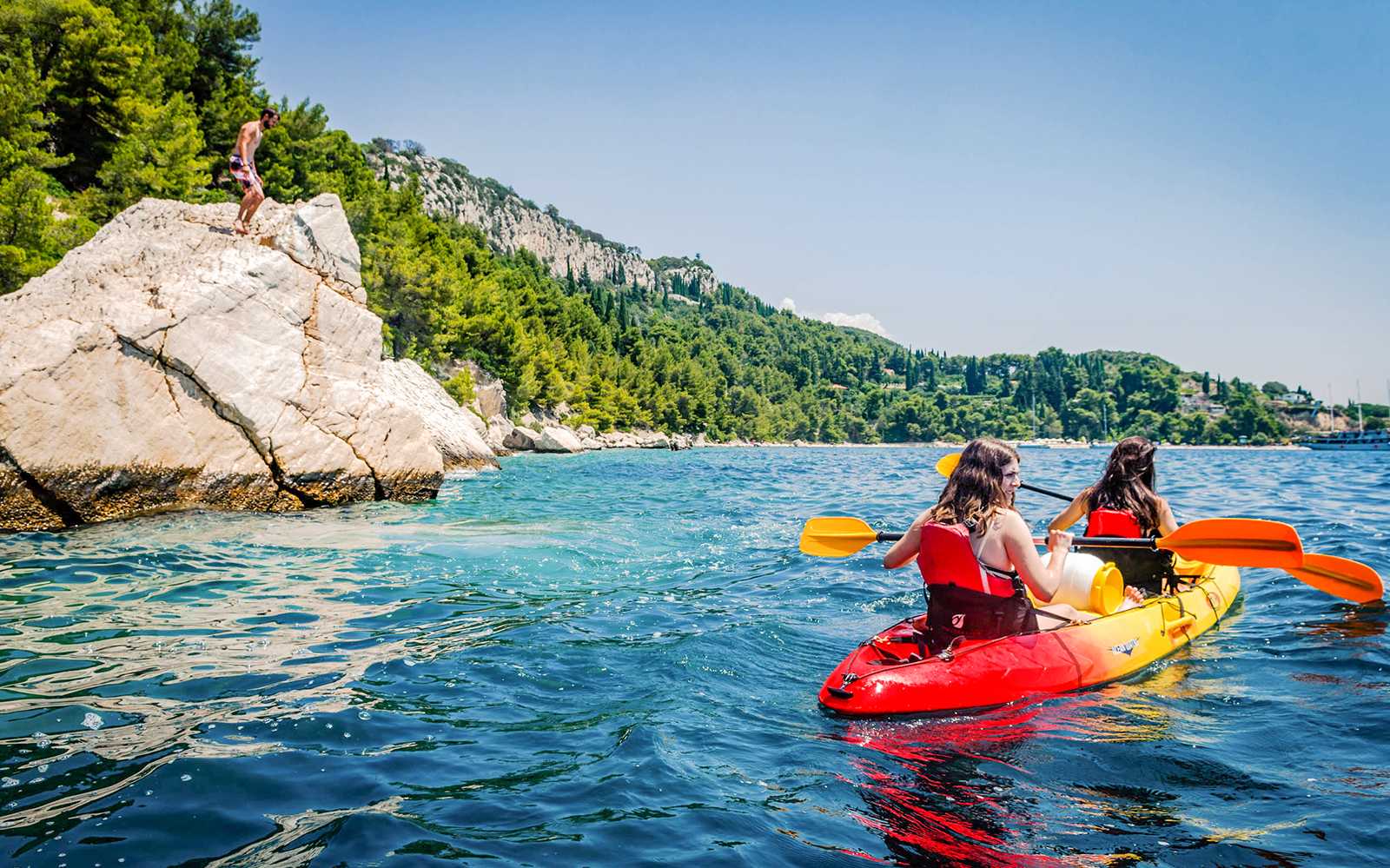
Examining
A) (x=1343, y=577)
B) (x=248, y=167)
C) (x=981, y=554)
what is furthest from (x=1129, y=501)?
(x=248, y=167)

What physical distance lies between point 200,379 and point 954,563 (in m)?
12.4

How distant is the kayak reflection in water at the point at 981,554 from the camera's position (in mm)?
4855

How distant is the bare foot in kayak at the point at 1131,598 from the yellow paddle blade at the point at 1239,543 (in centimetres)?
62

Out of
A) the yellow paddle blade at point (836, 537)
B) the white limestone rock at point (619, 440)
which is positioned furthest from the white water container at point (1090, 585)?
the white limestone rock at point (619, 440)

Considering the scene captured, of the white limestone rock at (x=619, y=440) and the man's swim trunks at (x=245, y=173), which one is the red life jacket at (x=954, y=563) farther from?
the white limestone rock at (x=619, y=440)

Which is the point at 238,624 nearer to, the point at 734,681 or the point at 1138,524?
the point at 734,681

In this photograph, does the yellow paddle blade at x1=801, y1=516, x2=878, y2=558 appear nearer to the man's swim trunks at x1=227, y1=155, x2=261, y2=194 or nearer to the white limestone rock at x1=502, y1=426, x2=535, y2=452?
the man's swim trunks at x1=227, y1=155, x2=261, y2=194

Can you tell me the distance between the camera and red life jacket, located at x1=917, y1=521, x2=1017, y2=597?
4.87 m

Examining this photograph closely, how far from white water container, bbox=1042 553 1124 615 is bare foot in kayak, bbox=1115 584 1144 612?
0.53 ft

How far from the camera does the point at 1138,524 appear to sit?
6688 mm

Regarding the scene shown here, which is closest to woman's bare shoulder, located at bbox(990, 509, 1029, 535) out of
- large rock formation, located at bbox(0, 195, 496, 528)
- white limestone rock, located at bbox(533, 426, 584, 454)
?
large rock formation, located at bbox(0, 195, 496, 528)

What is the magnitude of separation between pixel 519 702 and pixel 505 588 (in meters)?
3.67

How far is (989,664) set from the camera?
4922 millimetres

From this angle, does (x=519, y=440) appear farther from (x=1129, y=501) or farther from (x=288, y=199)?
(x=1129, y=501)
